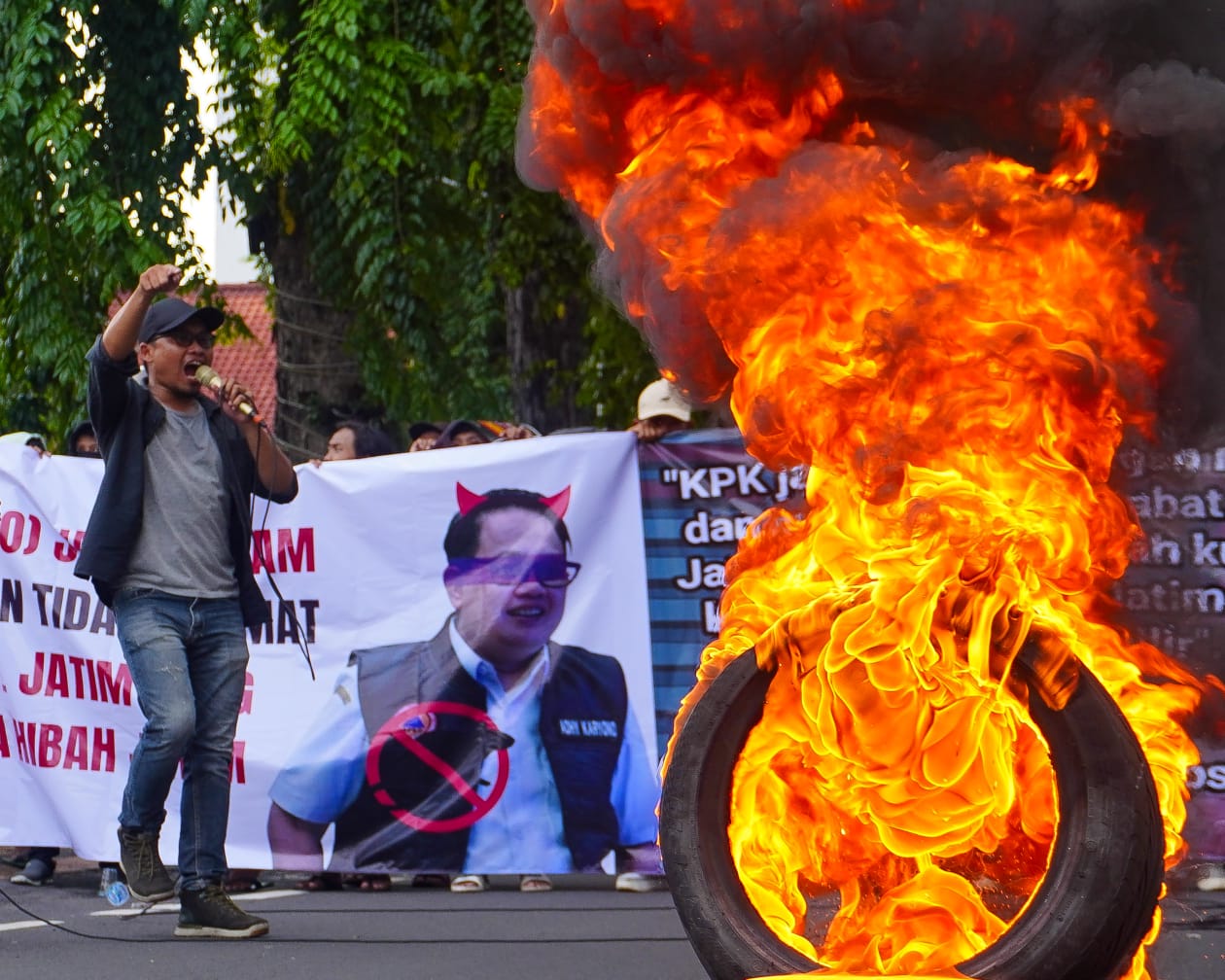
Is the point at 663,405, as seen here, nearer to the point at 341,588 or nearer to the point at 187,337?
the point at 341,588

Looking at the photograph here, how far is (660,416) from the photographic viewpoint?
7797 millimetres

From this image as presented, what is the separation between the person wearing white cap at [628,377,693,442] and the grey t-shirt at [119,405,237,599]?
1.96m

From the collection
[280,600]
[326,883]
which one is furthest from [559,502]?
[326,883]


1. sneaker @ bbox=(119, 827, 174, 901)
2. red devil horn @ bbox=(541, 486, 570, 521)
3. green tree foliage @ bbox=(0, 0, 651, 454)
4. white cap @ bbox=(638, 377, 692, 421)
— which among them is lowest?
sneaker @ bbox=(119, 827, 174, 901)

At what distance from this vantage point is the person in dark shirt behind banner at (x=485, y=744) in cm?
763

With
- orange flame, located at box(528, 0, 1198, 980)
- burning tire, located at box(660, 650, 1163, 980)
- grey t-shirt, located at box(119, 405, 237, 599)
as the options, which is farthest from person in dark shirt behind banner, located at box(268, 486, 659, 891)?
burning tire, located at box(660, 650, 1163, 980)

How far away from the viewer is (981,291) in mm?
4457

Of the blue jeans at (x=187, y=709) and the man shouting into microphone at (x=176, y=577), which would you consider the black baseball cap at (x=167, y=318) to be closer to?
the man shouting into microphone at (x=176, y=577)

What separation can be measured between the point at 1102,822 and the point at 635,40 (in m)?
2.26

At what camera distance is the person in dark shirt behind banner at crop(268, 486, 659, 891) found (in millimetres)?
7629

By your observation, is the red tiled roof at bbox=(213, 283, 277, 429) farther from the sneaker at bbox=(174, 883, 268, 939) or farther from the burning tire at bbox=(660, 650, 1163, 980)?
the burning tire at bbox=(660, 650, 1163, 980)

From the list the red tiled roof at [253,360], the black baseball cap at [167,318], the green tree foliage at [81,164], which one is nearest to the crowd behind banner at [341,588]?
the black baseball cap at [167,318]

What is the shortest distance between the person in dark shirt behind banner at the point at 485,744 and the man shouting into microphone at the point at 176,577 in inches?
58.1

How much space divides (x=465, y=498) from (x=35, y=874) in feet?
8.03
